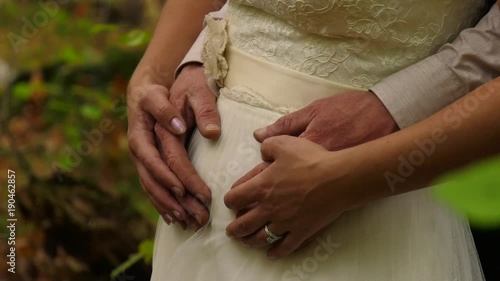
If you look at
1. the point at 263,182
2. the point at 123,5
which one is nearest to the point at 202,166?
the point at 263,182

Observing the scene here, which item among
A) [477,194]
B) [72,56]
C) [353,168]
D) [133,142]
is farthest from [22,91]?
[477,194]

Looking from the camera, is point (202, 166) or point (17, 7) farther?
point (17, 7)

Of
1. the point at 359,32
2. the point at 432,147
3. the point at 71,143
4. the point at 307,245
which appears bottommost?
the point at 71,143

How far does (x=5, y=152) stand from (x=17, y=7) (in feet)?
3.10

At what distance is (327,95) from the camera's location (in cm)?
100

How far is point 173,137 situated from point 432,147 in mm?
467

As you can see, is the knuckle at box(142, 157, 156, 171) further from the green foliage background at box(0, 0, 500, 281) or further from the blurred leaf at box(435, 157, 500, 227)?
the green foliage background at box(0, 0, 500, 281)

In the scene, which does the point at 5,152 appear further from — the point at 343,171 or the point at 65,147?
the point at 343,171

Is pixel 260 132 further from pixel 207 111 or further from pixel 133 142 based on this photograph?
pixel 133 142

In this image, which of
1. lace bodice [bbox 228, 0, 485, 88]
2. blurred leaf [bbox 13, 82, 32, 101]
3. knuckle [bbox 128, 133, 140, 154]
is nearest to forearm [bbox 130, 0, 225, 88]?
knuckle [bbox 128, 133, 140, 154]

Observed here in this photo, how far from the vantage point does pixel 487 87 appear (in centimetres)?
84

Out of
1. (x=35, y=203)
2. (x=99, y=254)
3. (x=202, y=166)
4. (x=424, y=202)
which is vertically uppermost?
(x=202, y=166)

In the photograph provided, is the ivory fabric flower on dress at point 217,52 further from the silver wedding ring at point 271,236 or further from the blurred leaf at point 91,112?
the blurred leaf at point 91,112

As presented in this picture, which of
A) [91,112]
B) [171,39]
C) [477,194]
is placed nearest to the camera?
[477,194]
